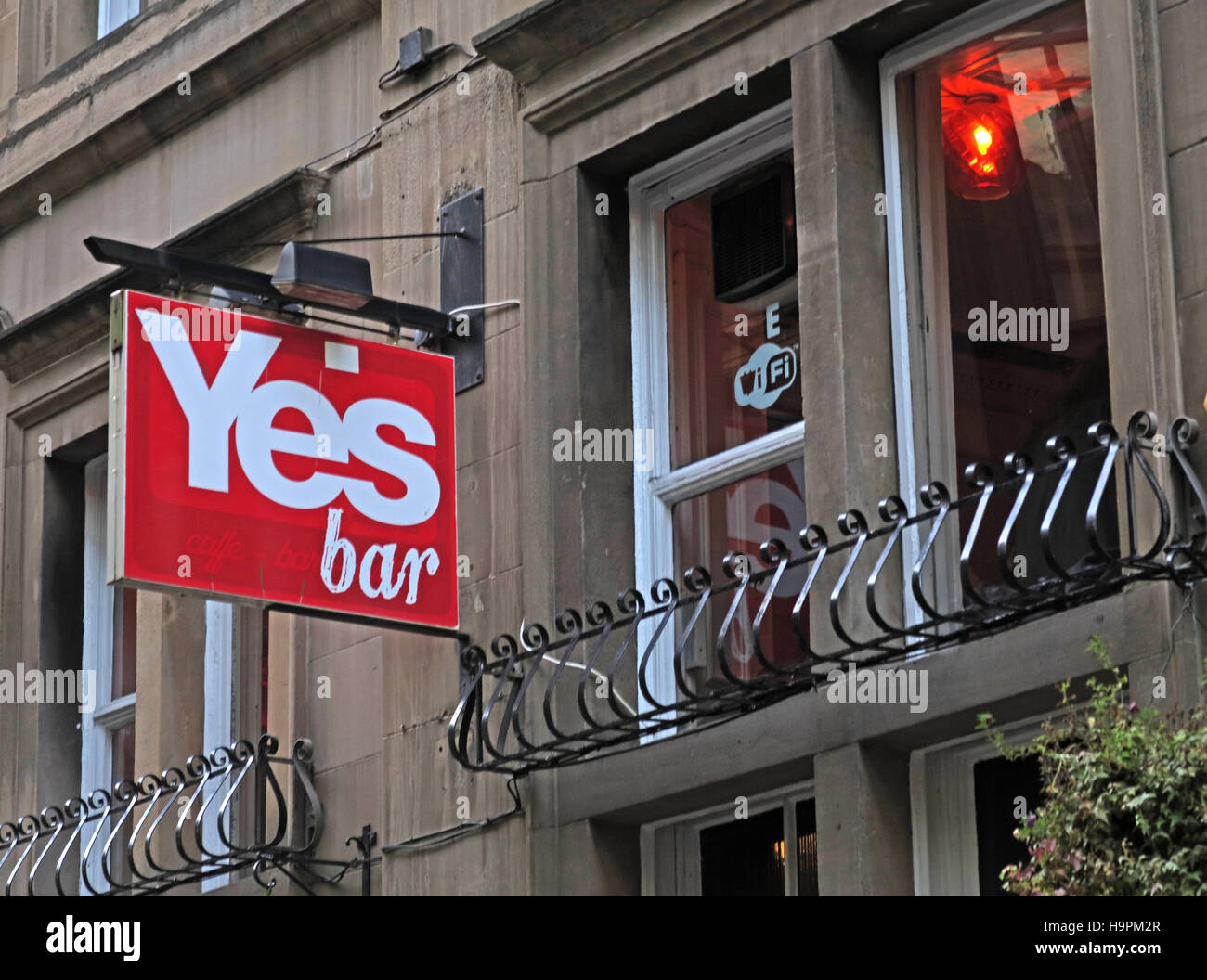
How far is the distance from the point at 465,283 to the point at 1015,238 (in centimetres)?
267

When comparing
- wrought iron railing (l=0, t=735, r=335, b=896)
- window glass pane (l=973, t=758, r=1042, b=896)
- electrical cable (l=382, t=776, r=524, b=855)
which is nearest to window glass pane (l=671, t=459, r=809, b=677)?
electrical cable (l=382, t=776, r=524, b=855)

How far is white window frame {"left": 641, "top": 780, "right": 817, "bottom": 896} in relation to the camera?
981cm

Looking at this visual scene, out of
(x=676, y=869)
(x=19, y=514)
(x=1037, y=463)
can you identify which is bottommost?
(x=676, y=869)

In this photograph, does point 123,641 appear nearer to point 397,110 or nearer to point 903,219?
point 397,110

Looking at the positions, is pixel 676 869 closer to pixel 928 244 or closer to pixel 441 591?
pixel 441 591

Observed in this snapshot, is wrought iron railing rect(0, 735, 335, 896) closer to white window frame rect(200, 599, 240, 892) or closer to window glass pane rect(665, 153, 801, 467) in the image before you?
white window frame rect(200, 599, 240, 892)

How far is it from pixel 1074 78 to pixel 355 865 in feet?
14.4

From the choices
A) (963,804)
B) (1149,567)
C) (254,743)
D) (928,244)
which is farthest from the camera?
(254,743)

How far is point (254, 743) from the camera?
12289 millimetres

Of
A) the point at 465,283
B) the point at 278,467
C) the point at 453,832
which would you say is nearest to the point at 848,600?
the point at 453,832

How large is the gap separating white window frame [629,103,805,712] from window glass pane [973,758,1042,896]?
1622mm

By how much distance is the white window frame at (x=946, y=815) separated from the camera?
9070 millimetres

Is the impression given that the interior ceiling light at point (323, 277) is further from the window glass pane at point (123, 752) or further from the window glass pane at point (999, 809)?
the window glass pane at point (123, 752)

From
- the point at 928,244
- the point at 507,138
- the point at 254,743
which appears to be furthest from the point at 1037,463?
the point at 254,743
